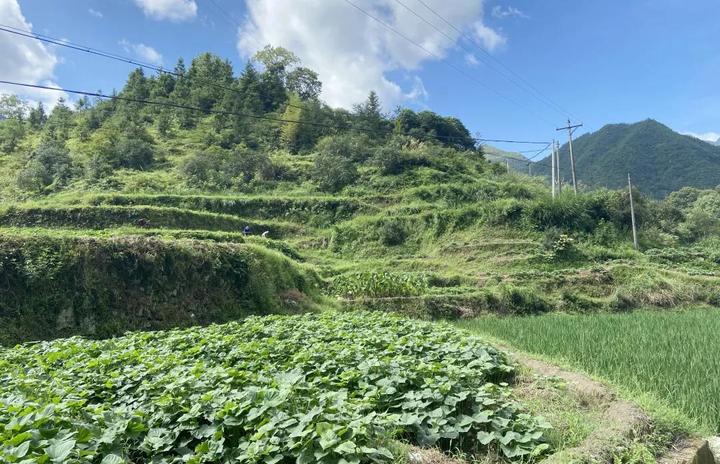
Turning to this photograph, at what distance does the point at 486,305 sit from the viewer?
18438mm

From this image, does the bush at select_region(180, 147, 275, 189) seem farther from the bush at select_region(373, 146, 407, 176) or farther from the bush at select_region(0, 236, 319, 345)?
the bush at select_region(0, 236, 319, 345)

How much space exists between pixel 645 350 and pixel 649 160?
292 feet

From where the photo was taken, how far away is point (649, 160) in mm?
83312

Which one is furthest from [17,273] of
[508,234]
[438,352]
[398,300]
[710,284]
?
[710,284]

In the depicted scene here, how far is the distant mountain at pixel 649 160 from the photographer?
3041 inches

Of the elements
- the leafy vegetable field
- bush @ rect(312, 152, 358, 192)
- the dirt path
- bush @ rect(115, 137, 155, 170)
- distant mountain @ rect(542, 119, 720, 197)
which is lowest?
the dirt path

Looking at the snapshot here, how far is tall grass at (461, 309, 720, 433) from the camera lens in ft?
19.9

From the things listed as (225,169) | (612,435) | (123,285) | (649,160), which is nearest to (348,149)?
(225,169)

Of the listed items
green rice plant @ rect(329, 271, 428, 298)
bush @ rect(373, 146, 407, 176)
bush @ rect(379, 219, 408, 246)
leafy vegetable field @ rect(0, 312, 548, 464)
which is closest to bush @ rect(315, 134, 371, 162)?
bush @ rect(373, 146, 407, 176)

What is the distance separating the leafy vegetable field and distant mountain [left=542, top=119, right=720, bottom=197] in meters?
75.5

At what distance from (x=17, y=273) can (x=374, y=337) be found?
28.1 ft

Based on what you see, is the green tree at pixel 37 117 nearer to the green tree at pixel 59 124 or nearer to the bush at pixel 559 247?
the green tree at pixel 59 124

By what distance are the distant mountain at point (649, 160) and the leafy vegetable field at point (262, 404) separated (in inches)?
2972

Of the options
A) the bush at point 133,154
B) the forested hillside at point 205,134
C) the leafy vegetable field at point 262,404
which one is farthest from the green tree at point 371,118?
the leafy vegetable field at point 262,404
